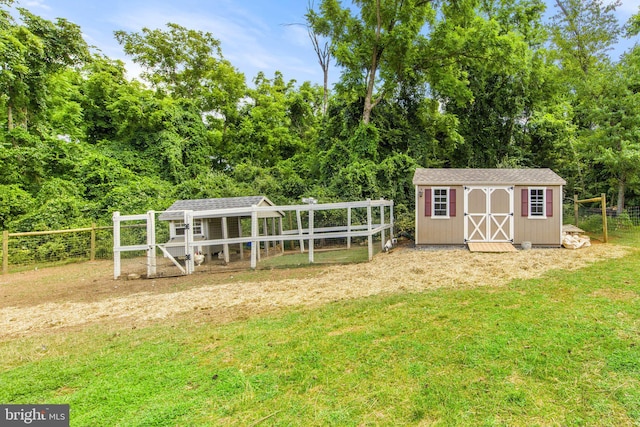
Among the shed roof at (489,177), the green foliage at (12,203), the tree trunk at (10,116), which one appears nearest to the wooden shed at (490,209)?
the shed roof at (489,177)

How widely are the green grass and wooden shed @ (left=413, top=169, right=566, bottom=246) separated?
6.54m

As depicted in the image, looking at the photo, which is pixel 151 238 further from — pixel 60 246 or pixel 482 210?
pixel 482 210

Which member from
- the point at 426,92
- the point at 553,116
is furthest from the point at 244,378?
the point at 553,116

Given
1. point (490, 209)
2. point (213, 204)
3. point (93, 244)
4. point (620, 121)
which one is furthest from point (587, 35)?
point (93, 244)

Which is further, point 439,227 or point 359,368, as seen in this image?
point 439,227

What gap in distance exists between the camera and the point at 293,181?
17.6 meters

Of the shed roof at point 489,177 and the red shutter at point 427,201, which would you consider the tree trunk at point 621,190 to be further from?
the red shutter at point 427,201

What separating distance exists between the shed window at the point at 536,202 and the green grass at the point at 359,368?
6.91m

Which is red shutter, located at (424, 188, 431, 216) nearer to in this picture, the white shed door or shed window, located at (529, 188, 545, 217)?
the white shed door

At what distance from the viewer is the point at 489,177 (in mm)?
11516

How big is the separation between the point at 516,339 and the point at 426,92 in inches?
737

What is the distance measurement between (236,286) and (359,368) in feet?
14.6

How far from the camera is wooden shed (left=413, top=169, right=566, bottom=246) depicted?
11.0m

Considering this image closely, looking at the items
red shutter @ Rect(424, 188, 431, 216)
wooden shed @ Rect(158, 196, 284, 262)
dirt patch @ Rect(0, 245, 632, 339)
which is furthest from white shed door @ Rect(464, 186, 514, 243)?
wooden shed @ Rect(158, 196, 284, 262)
